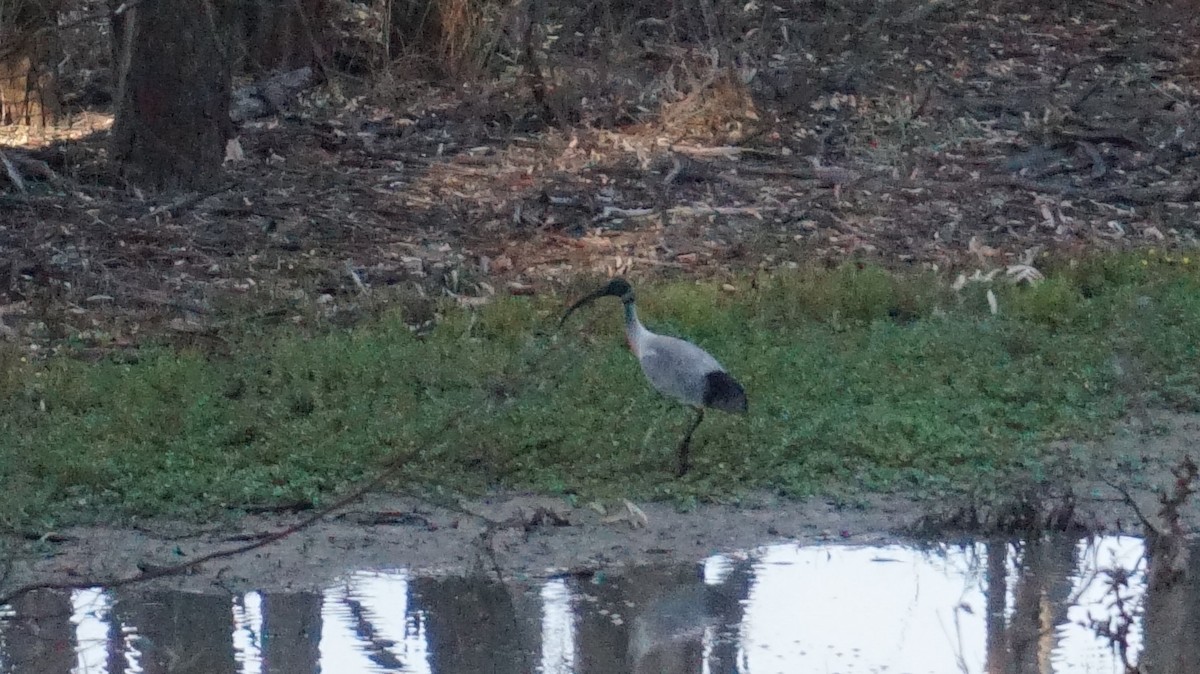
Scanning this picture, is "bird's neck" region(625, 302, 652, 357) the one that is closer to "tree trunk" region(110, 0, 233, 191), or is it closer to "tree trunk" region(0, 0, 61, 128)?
"tree trunk" region(110, 0, 233, 191)

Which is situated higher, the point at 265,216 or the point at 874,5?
the point at 874,5

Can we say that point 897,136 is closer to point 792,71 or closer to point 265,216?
point 792,71

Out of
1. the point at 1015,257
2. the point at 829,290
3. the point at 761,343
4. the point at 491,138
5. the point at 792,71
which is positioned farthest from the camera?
the point at 792,71

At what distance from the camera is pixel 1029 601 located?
599 cm

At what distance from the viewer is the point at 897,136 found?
14680 millimetres

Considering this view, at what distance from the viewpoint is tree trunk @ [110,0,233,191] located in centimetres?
1213

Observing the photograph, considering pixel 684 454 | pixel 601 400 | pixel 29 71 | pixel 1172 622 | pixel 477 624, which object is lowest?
pixel 1172 622

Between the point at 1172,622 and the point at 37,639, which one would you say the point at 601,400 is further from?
the point at 37,639

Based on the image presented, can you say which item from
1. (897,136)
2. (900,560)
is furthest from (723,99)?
(900,560)

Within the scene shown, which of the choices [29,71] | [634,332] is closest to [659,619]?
[634,332]

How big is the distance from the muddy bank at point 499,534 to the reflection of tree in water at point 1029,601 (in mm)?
249

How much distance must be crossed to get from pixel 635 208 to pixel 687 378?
5.57 m

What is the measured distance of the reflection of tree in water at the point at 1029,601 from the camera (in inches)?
215

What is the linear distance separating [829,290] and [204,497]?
15.0 feet
